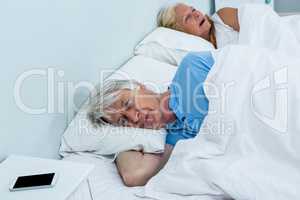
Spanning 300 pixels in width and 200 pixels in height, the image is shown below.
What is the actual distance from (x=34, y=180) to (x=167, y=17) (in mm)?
1401

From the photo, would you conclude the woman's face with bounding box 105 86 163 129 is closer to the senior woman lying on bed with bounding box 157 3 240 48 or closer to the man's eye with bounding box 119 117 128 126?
the man's eye with bounding box 119 117 128 126

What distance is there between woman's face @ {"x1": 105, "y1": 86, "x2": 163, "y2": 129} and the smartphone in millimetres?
413

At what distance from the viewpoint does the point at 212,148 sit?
115 centimetres

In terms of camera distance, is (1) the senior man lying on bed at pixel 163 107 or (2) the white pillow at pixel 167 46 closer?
(1) the senior man lying on bed at pixel 163 107

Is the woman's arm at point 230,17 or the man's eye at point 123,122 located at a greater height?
the woman's arm at point 230,17

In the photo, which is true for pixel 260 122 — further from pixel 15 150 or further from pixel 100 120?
pixel 15 150

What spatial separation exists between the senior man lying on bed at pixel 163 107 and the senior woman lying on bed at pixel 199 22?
28.7 inches

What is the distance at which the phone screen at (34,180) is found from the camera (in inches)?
36.8

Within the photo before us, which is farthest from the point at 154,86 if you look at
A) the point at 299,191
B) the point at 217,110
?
the point at 299,191

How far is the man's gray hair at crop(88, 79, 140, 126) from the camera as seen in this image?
4.38 ft

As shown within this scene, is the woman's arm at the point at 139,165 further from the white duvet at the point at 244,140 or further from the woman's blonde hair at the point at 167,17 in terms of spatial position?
the woman's blonde hair at the point at 167,17

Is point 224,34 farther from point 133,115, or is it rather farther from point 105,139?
point 105,139

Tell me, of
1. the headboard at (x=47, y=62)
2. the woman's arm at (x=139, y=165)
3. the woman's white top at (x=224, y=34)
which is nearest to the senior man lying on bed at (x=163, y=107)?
the woman's arm at (x=139, y=165)

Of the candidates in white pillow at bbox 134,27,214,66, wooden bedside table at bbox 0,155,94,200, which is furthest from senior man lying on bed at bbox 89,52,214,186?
white pillow at bbox 134,27,214,66
